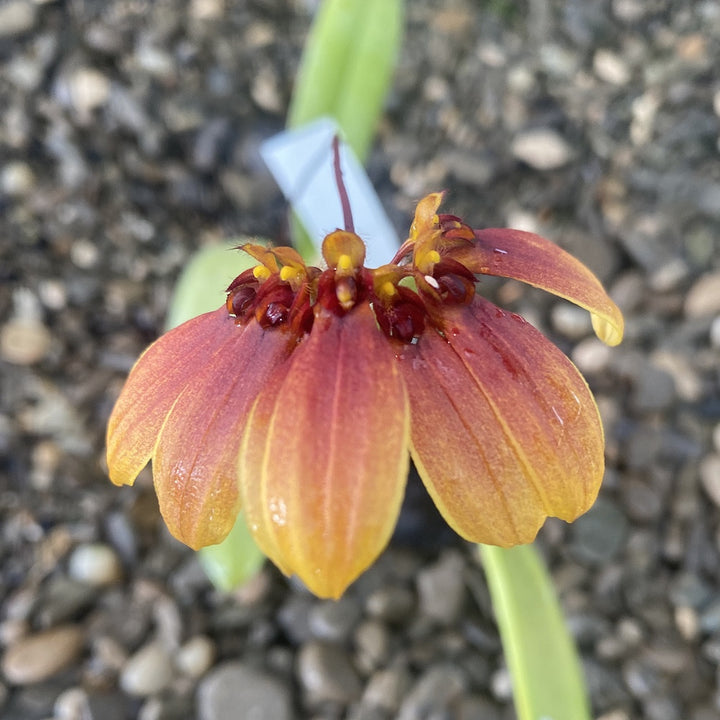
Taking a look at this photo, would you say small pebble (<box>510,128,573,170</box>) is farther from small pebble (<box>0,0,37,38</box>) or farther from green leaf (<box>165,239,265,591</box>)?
small pebble (<box>0,0,37,38</box>)

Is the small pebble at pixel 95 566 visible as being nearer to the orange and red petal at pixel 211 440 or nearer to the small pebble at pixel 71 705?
the small pebble at pixel 71 705

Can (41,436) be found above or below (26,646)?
above

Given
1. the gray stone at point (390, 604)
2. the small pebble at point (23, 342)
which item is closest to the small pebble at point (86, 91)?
the small pebble at point (23, 342)

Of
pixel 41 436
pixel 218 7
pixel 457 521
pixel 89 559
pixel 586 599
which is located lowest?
pixel 586 599

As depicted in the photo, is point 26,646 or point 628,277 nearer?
point 26,646

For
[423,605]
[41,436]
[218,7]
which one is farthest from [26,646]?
[218,7]

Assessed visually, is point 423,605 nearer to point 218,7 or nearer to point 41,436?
point 41,436
